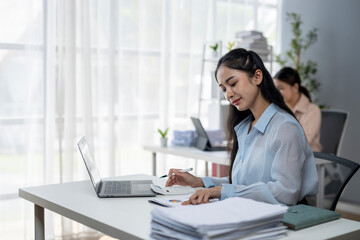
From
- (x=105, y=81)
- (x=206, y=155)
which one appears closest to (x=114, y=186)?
(x=206, y=155)

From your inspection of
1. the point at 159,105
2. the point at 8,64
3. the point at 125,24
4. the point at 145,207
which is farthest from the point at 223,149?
the point at 145,207

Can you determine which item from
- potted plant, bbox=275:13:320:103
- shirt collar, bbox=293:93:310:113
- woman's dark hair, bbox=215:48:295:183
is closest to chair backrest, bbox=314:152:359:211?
woman's dark hair, bbox=215:48:295:183

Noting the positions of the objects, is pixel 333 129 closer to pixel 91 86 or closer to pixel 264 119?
pixel 91 86

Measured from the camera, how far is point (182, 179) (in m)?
2.12

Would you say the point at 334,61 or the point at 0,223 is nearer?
the point at 0,223

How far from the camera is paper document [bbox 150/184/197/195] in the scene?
6.68 ft

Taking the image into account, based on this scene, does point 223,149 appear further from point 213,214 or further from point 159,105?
point 213,214

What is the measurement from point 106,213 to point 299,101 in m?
2.75

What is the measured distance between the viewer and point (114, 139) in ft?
13.3

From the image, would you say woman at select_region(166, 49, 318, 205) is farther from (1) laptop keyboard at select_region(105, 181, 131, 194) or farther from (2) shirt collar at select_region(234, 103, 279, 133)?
(1) laptop keyboard at select_region(105, 181, 131, 194)

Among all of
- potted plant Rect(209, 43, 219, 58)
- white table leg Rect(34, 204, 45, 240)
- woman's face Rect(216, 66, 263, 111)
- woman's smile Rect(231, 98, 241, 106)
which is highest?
potted plant Rect(209, 43, 219, 58)

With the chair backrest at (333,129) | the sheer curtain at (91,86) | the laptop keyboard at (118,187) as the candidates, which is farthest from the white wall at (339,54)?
the laptop keyboard at (118,187)

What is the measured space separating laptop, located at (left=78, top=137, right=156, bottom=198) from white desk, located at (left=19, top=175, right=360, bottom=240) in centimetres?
3

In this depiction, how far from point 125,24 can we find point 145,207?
253 cm
